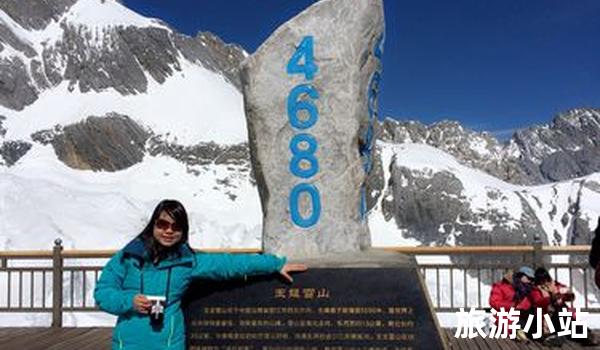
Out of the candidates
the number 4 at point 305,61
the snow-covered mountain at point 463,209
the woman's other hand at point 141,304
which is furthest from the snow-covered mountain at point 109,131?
the woman's other hand at point 141,304

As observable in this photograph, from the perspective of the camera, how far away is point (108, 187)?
32.2 metres

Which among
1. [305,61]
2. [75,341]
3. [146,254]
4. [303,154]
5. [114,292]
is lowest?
[75,341]

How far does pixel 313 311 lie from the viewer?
344cm

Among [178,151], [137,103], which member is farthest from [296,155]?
[137,103]

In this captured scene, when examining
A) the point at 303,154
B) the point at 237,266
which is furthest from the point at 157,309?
the point at 303,154

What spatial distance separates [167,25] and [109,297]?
4812 centimetres

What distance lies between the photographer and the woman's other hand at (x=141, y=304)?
111 inches

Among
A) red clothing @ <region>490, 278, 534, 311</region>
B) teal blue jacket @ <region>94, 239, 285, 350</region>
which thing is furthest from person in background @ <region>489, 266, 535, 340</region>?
teal blue jacket @ <region>94, 239, 285, 350</region>

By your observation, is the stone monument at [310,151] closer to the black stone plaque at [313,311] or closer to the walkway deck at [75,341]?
the black stone plaque at [313,311]

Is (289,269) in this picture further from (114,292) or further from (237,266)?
(114,292)

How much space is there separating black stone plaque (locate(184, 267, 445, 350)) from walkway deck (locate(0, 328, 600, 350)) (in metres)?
3.60

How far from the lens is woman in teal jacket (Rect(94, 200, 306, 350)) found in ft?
9.45

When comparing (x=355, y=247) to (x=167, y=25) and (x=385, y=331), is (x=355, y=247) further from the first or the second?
(x=167, y=25)

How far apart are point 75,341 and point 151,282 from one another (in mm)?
4801
